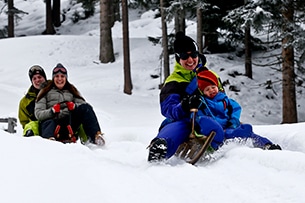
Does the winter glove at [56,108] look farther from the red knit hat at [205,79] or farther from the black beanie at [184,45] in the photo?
the red knit hat at [205,79]

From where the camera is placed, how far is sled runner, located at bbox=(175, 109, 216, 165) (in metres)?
4.18

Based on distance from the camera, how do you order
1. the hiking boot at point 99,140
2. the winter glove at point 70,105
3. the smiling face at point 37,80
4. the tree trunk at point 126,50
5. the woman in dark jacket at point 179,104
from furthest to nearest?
the tree trunk at point 126,50 → the smiling face at point 37,80 → the winter glove at point 70,105 → the hiking boot at point 99,140 → the woman in dark jacket at point 179,104

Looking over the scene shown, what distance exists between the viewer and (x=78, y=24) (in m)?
32.1

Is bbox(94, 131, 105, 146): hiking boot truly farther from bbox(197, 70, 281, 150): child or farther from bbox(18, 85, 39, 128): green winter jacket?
bbox(197, 70, 281, 150): child

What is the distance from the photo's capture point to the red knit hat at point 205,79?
4.61 metres

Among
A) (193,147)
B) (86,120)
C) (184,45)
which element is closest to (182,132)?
(193,147)

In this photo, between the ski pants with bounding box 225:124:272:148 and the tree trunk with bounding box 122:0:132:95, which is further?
the tree trunk with bounding box 122:0:132:95

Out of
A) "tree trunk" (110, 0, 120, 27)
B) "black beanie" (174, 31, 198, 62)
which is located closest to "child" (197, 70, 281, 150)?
"black beanie" (174, 31, 198, 62)

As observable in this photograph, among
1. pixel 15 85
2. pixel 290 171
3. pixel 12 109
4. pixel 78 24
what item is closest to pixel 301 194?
pixel 290 171

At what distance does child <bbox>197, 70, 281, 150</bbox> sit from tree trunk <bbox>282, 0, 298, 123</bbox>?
6.58 meters

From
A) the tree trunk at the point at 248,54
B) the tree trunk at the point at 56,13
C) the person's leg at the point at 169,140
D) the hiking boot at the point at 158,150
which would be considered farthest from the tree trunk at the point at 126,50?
the tree trunk at the point at 56,13

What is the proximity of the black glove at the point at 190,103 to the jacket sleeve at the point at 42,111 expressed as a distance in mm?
2425

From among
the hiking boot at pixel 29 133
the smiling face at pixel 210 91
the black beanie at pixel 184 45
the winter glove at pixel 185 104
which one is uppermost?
the black beanie at pixel 184 45

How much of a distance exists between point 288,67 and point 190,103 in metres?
7.88
